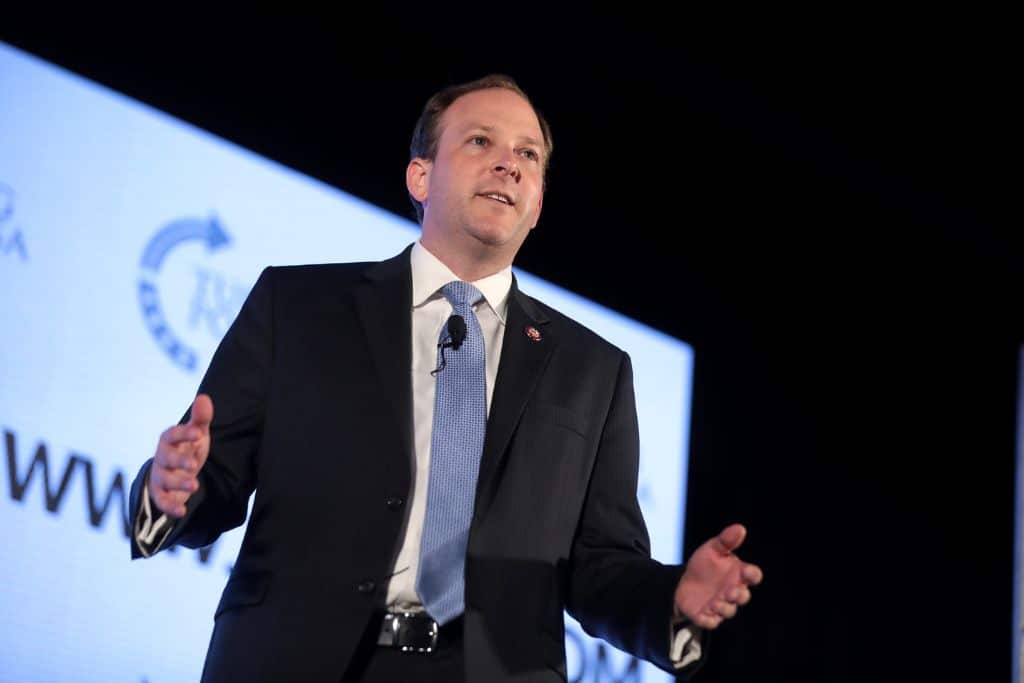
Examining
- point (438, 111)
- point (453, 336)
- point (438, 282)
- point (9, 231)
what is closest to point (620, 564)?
point (453, 336)

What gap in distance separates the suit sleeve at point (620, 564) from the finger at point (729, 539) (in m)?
0.12

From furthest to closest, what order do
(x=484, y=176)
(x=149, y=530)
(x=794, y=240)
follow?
(x=794, y=240)
(x=484, y=176)
(x=149, y=530)

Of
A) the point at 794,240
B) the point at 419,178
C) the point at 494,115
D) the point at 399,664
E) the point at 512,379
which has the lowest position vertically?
the point at 399,664

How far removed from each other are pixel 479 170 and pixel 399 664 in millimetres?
918

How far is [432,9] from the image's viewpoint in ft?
13.6

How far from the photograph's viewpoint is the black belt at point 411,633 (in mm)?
1747

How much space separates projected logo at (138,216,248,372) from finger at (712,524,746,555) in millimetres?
1733

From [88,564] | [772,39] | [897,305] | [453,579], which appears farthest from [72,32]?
[897,305]

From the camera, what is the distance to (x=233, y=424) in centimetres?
188

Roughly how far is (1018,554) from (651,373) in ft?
7.85

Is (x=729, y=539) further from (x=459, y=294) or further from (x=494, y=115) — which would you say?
(x=494, y=115)

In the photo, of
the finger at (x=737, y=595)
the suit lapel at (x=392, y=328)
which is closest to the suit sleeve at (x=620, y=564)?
the finger at (x=737, y=595)

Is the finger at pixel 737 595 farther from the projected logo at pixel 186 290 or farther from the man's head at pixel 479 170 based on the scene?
the projected logo at pixel 186 290

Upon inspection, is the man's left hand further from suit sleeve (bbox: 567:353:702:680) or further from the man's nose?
the man's nose
